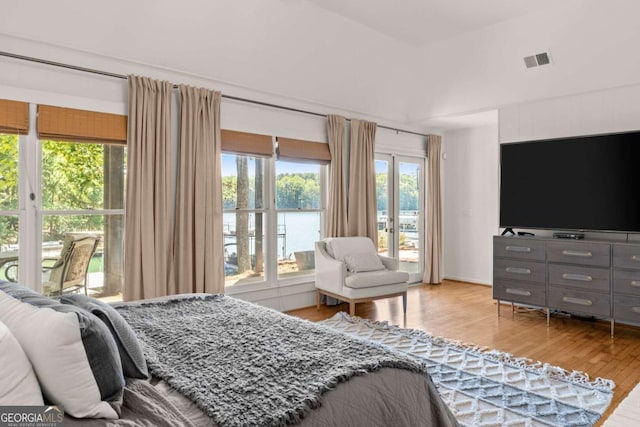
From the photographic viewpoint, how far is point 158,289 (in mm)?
3875

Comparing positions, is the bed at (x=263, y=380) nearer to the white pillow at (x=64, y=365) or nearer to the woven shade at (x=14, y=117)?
the white pillow at (x=64, y=365)

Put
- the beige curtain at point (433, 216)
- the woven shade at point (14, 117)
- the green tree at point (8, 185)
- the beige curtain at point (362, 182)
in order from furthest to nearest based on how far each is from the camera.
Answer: the beige curtain at point (433, 216)
the beige curtain at point (362, 182)
the green tree at point (8, 185)
the woven shade at point (14, 117)

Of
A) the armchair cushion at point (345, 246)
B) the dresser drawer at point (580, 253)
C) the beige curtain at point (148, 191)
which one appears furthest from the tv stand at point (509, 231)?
the beige curtain at point (148, 191)

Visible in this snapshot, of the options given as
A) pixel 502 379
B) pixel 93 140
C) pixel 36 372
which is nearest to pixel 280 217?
pixel 93 140

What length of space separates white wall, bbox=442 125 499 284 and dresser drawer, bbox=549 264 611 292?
208cm

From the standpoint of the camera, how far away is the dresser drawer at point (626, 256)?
388 cm

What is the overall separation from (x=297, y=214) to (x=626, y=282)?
337 centimetres

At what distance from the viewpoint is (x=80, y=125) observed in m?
3.54

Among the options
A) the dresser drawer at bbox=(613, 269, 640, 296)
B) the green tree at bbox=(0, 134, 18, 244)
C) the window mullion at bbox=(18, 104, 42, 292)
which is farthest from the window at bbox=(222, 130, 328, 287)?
the dresser drawer at bbox=(613, 269, 640, 296)

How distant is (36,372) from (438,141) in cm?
637

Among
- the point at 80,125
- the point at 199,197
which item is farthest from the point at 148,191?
the point at 80,125

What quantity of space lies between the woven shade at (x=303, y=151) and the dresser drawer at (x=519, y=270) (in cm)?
231

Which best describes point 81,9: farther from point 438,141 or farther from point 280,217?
point 438,141

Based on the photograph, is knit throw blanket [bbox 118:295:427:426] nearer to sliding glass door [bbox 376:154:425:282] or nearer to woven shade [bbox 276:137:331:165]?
woven shade [bbox 276:137:331:165]
